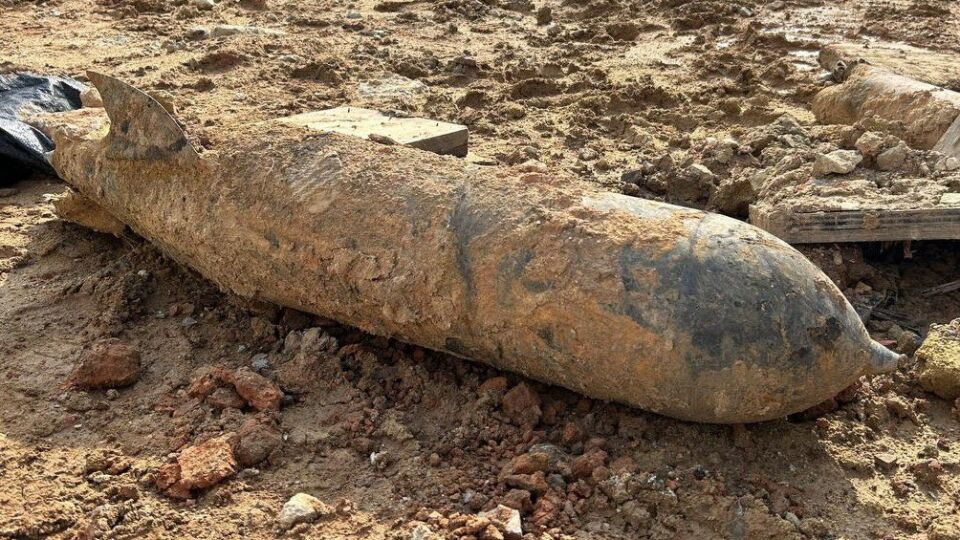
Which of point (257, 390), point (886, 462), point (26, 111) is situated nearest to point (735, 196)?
point (886, 462)

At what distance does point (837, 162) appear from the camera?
4.37 metres

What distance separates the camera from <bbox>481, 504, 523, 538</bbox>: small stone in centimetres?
265

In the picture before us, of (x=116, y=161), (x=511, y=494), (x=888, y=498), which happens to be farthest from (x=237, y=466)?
(x=888, y=498)

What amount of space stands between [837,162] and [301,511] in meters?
3.20

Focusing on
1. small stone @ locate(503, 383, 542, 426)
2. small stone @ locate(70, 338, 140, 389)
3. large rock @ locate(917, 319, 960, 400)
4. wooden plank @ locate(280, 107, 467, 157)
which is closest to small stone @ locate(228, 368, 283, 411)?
small stone @ locate(70, 338, 140, 389)

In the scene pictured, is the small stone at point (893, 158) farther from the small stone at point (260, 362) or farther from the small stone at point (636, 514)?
the small stone at point (260, 362)

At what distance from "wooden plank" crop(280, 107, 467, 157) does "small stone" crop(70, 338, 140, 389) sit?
69.8 inches

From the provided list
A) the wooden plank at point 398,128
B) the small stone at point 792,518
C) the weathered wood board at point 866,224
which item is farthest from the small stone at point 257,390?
the weathered wood board at point 866,224

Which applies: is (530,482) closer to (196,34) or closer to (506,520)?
(506,520)

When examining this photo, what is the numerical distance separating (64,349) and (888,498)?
11.1 feet

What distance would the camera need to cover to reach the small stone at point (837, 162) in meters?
4.36

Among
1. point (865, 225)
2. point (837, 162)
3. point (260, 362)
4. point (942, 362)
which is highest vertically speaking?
point (837, 162)

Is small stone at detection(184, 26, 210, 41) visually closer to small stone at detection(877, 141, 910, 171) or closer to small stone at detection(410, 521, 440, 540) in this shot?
small stone at detection(877, 141, 910, 171)

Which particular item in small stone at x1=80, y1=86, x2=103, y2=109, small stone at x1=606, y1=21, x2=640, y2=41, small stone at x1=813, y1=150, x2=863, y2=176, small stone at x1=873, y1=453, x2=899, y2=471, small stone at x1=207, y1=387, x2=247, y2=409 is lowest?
small stone at x1=873, y1=453, x2=899, y2=471
